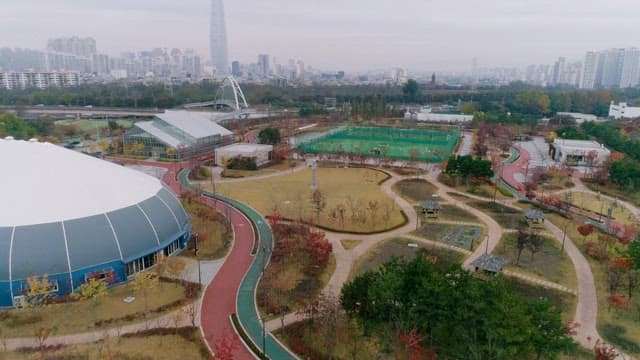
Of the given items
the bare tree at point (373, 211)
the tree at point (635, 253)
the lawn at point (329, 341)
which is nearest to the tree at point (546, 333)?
the lawn at point (329, 341)

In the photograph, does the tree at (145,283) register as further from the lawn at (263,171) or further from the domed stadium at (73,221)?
the lawn at (263,171)

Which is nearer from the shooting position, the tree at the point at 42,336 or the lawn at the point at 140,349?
the lawn at the point at 140,349

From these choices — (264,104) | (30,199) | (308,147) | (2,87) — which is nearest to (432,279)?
(30,199)

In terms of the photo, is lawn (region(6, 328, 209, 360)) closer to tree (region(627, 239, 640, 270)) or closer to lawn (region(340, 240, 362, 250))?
lawn (region(340, 240, 362, 250))

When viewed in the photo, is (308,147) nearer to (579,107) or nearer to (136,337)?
(136,337)

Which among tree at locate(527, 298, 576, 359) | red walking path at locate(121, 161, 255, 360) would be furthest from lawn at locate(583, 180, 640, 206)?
red walking path at locate(121, 161, 255, 360)

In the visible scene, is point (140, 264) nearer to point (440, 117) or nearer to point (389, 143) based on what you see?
point (389, 143)
